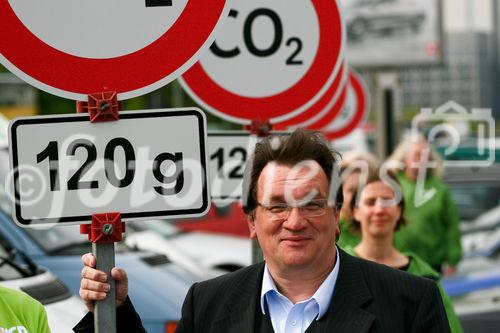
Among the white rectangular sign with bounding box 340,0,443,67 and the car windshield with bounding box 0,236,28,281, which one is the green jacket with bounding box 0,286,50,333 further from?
the white rectangular sign with bounding box 340,0,443,67

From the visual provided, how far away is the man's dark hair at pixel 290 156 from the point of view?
10.9ft

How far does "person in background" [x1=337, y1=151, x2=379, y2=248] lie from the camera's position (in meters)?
6.17

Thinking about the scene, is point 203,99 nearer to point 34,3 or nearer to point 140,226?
point 34,3

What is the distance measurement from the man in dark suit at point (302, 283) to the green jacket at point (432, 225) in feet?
20.5

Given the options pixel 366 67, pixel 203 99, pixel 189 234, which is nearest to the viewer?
pixel 203 99

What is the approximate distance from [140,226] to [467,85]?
203 ft

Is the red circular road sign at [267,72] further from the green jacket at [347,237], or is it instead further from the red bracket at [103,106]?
the red bracket at [103,106]

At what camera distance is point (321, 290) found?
3.23m

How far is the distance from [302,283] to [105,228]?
1.96 ft

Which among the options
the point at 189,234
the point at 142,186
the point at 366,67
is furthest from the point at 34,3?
the point at 366,67

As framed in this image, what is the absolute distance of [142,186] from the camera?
3254 millimetres

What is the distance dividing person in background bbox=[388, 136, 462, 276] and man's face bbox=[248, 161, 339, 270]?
6.27 m

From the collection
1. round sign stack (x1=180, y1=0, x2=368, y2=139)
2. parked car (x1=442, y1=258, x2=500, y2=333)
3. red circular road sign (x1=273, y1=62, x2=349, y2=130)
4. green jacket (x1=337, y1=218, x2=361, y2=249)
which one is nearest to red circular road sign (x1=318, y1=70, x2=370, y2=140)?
parked car (x1=442, y1=258, x2=500, y2=333)

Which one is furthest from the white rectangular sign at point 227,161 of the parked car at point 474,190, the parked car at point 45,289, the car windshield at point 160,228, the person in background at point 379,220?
the parked car at point 474,190
